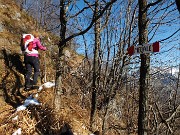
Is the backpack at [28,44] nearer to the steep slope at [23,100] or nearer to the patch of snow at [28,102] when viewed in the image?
the steep slope at [23,100]

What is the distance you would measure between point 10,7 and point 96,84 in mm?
7279

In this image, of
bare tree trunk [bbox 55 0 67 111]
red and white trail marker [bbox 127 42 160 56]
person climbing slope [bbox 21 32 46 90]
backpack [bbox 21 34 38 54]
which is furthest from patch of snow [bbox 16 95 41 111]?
red and white trail marker [bbox 127 42 160 56]

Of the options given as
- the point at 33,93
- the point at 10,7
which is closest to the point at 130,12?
the point at 33,93

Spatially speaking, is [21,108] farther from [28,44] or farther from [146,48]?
[146,48]

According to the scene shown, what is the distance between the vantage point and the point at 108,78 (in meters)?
10.4

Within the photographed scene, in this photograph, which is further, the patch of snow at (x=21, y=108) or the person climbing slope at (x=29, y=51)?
the person climbing slope at (x=29, y=51)

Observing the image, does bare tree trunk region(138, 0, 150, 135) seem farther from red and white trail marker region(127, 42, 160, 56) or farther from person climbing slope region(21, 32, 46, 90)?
person climbing slope region(21, 32, 46, 90)

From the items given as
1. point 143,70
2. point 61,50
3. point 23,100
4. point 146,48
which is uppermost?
point 61,50

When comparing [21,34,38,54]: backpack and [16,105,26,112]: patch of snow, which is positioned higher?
[21,34,38,54]: backpack

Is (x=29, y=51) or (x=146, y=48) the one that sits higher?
(x=29, y=51)

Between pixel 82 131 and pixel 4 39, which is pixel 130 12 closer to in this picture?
pixel 82 131

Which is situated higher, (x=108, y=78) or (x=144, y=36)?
(x=144, y=36)

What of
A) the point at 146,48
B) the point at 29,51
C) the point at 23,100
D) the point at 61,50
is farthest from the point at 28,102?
the point at 146,48

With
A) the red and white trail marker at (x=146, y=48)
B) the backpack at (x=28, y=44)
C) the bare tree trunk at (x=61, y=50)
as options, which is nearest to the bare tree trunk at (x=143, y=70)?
the red and white trail marker at (x=146, y=48)
